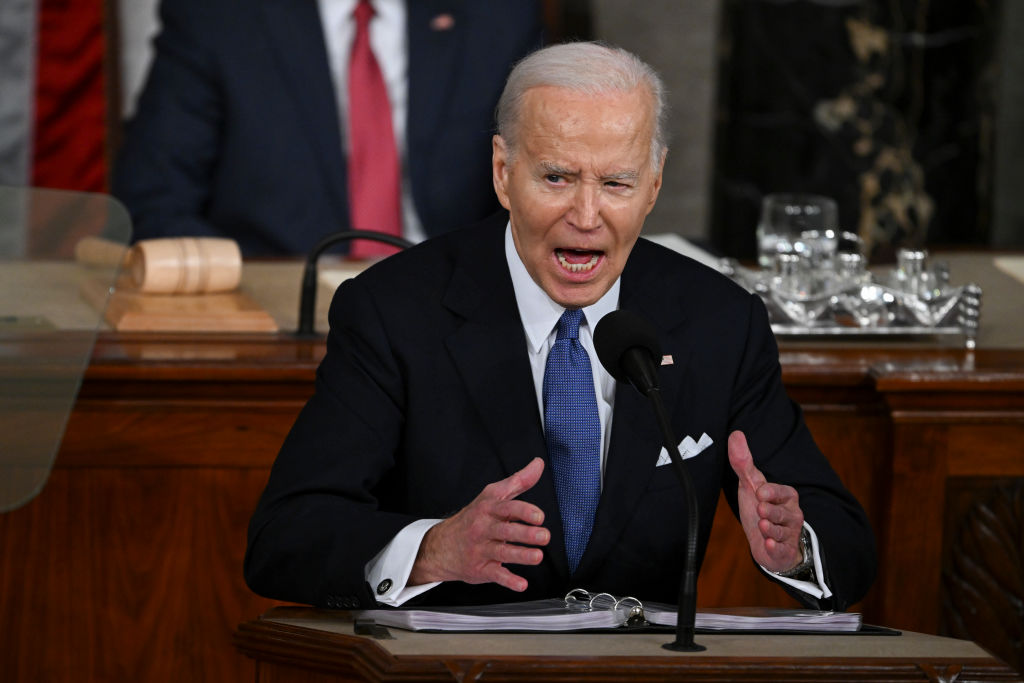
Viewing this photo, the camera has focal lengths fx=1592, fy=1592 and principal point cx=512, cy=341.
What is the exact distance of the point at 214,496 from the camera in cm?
229

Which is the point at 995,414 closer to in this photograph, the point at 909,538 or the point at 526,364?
the point at 909,538

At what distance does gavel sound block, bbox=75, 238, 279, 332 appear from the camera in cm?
242

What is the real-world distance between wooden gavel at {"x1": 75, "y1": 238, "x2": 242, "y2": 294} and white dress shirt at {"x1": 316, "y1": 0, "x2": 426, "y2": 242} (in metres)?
0.99

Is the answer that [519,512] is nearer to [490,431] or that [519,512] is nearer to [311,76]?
[490,431]

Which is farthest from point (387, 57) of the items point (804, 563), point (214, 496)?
point (804, 563)

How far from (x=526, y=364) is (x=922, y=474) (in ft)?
2.42

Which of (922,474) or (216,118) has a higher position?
(216,118)

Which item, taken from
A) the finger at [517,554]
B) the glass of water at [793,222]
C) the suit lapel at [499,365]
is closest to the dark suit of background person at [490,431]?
the suit lapel at [499,365]

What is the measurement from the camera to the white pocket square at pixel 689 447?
1.88m

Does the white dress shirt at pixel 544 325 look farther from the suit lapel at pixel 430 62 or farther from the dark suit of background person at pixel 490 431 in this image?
the suit lapel at pixel 430 62

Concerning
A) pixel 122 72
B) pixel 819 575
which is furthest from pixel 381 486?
pixel 122 72

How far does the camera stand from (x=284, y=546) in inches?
68.1

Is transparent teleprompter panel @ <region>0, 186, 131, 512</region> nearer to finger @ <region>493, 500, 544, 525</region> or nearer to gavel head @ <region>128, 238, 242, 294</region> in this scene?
gavel head @ <region>128, 238, 242, 294</region>

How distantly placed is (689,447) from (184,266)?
106 centimetres
